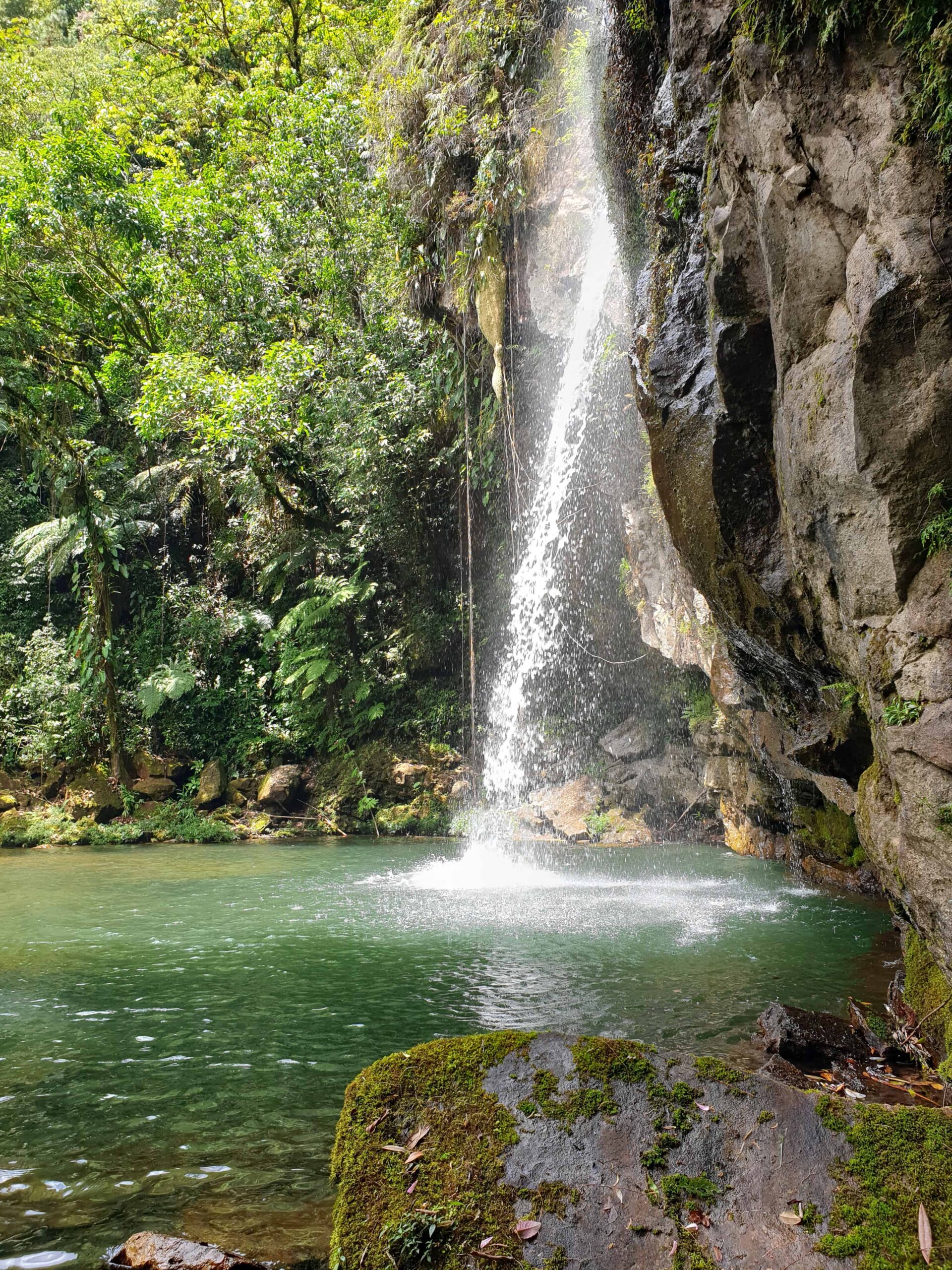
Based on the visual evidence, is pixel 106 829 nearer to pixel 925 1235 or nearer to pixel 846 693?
pixel 846 693

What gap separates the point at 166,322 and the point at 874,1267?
18.5 meters

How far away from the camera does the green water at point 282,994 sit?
2.98 m

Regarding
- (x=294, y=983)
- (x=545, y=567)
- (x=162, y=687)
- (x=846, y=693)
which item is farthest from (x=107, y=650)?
(x=846, y=693)

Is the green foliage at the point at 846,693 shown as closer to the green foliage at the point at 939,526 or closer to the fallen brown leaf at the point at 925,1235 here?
the green foliage at the point at 939,526

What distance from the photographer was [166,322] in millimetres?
16781

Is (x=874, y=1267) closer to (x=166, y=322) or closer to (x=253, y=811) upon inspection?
(x=253, y=811)

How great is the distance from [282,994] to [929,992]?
12.8ft

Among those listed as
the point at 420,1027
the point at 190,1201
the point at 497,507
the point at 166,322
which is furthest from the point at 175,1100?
the point at 166,322

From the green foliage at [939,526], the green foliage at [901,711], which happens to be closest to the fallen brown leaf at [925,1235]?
the green foliage at [901,711]

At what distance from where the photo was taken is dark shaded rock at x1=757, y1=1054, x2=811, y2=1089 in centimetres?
349

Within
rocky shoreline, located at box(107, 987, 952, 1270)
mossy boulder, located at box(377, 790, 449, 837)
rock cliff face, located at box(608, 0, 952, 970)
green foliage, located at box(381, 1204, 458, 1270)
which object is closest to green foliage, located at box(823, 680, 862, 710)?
rock cliff face, located at box(608, 0, 952, 970)

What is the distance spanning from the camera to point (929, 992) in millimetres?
4191

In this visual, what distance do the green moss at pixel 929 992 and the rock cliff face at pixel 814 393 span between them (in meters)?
0.37

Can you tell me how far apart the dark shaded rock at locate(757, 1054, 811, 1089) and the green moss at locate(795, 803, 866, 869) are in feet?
16.5
